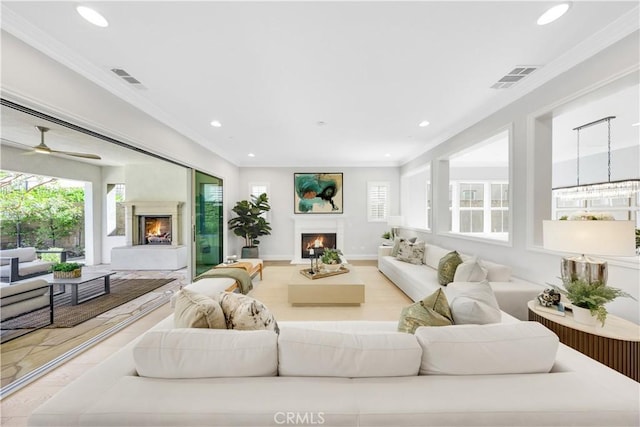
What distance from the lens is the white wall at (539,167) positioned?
1968 millimetres

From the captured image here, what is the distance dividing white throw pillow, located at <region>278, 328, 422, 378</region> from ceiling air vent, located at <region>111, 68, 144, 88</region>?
9.57 ft

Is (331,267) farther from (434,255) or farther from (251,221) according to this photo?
(251,221)

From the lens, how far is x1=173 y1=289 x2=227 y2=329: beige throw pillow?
1.36 m

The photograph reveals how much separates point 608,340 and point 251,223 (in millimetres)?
6038

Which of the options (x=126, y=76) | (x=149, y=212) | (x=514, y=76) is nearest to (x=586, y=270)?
(x=514, y=76)

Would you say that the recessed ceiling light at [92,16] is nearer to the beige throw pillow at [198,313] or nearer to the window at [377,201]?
the beige throw pillow at [198,313]

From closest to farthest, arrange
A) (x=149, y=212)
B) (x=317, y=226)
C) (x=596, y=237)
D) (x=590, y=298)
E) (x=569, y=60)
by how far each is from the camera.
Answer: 1. (x=596, y=237)
2. (x=590, y=298)
3. (x=569, y=60)
4. (x=149, y=212)
5. (x=317, y=226)

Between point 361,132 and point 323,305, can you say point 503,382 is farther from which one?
point 361,132

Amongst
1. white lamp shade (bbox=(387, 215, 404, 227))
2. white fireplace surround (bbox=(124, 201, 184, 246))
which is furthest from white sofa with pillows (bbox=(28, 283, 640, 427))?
white fireplace surround (bbox=(124, 201, 184, 246))

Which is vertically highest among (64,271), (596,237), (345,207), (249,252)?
(345,207)

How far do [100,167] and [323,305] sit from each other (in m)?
6.94

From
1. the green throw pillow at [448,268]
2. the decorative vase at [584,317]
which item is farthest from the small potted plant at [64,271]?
the decorative vase at [584,317]

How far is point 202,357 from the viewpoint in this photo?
44.5 inches

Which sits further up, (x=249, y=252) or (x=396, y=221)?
(x=396, y=221)
